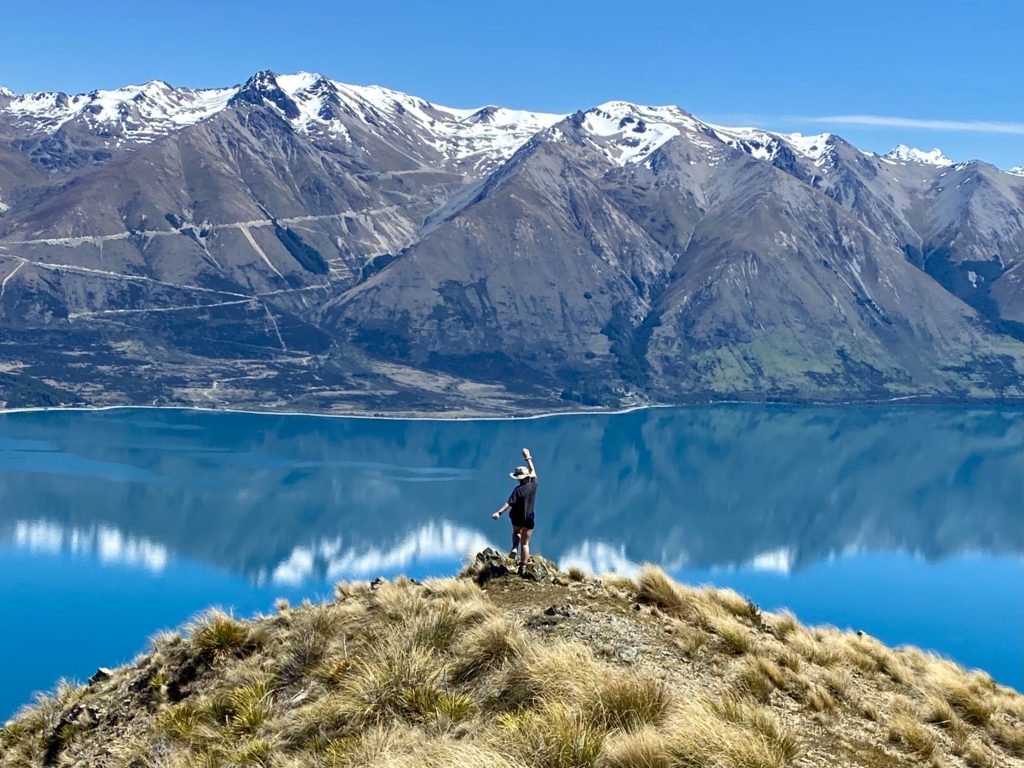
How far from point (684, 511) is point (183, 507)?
98083 mm

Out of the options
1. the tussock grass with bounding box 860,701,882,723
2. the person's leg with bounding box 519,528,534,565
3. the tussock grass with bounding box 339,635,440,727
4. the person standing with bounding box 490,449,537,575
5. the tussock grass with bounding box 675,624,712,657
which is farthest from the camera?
the person standing with bounding box 490,449,537,575

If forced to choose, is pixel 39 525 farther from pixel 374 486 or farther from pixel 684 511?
pixel 684 511

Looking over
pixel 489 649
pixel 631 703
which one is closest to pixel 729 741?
pixel 631 703

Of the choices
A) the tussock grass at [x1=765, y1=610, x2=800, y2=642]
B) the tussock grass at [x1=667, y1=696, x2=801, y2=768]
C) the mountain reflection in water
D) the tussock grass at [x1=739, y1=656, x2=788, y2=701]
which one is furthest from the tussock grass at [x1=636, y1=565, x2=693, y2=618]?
the mountain reflection in water

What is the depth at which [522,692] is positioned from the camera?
504 inches

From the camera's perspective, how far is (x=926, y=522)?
176 metres

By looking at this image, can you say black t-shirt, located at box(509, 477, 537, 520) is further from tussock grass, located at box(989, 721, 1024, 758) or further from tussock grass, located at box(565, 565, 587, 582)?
tussock grass, located at box(989, 721, 1024, 758)

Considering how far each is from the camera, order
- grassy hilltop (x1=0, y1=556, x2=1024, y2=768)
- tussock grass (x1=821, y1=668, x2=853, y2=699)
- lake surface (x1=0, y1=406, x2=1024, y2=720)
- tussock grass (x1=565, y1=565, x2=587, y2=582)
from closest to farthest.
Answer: grassy hilltop (x1=0, y1=556, x2=1024, y2=768) < tussock grass (x1=821, y1=668, x2=853, y2=699) < tussock grass (x1=565, y1=565, x2=587, y2=582) < lake surface (x1=0, y1=406, x2=1024, y2=720)

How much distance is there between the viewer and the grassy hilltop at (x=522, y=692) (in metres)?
11.1

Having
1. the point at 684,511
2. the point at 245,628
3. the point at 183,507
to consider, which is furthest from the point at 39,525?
the point at 245,628

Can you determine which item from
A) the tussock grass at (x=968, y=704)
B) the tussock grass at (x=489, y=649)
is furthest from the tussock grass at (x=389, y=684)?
the tussock grass at (x=968, y=704)

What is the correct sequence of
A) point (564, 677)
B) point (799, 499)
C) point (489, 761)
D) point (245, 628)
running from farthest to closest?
1. point (799, 499)
2. point (245, 628)
3. point (564, 677)
4. point (489, 761)

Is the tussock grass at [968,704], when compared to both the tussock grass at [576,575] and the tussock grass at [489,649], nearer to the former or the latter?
the tussock grass at [576,575]

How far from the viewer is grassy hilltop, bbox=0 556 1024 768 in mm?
11102
